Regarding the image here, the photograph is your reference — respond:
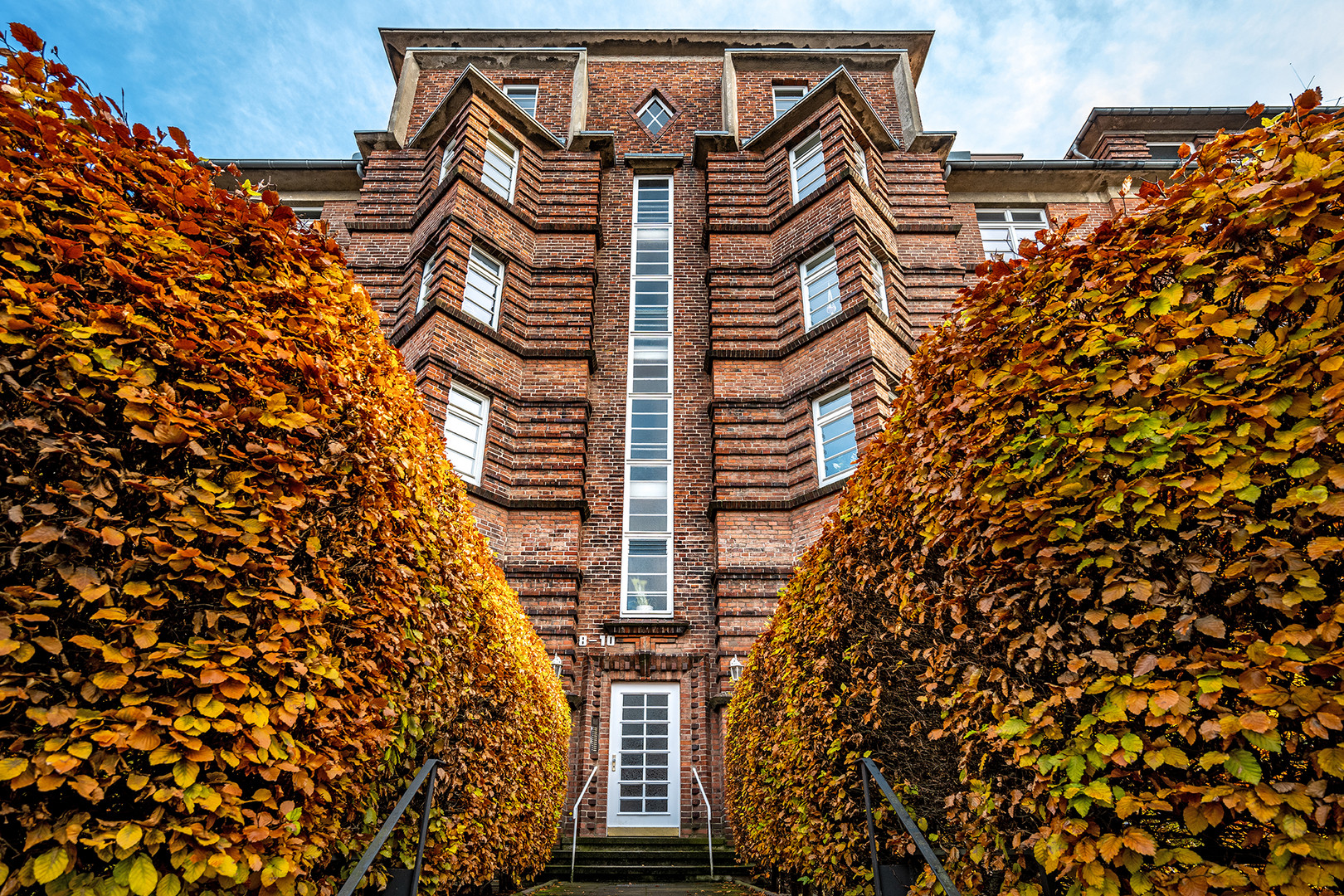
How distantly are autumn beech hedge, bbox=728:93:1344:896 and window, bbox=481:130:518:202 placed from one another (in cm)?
1403

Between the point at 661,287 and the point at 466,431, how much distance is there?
6004mm

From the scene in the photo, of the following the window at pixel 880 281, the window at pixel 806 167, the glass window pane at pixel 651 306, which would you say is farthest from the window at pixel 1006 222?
the glass window pane at pixel 651 306

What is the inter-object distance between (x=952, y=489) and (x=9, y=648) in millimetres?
3062

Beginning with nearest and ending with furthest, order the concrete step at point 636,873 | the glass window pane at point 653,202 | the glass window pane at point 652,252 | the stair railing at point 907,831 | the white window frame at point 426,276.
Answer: the stair railing at point 907,831
the concrete step at point 636,873
the white window frame at point 426,276
the glass window pane at point 652,252
the glass window pane at point 653,202

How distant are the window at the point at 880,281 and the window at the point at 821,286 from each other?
819 millimetres

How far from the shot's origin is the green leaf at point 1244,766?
1.67m

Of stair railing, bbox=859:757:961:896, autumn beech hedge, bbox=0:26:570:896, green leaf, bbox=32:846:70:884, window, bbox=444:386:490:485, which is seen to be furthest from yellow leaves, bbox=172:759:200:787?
window, bbox=444:386:490:485

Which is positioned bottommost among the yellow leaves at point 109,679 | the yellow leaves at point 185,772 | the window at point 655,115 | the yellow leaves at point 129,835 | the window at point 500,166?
the yellow leaves at point 129,835

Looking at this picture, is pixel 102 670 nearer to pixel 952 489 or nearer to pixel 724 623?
pixel 952 489

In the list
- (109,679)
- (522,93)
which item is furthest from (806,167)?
(109,679)

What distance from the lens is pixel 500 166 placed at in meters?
15.3

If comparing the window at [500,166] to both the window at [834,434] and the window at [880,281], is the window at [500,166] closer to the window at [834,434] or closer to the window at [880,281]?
the window at [880,281]

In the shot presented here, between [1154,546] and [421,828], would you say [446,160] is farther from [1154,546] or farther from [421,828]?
[1154,546]

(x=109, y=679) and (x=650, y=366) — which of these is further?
(x=650, y=366)
